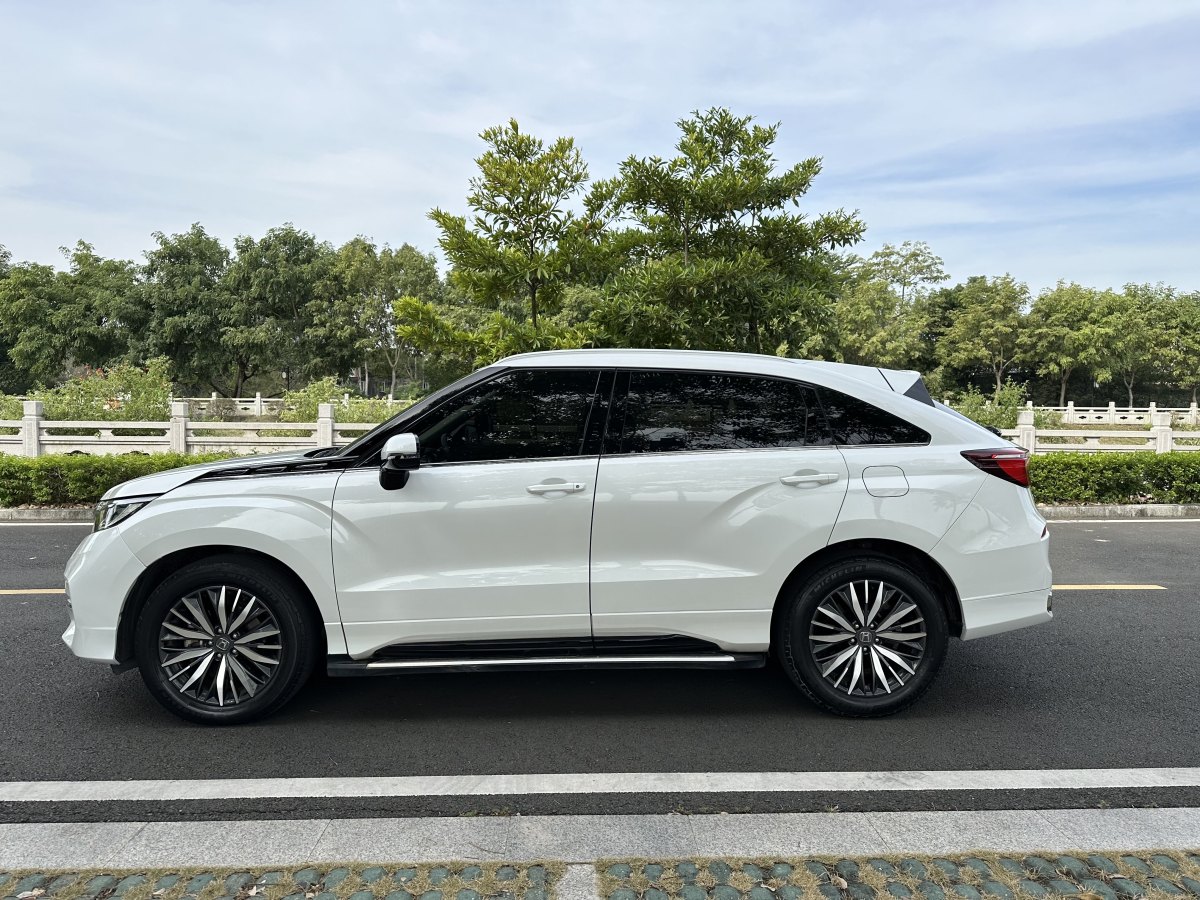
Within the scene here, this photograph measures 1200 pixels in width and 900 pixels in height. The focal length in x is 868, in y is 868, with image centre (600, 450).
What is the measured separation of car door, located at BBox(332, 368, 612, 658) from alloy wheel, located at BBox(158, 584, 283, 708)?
0.42 m

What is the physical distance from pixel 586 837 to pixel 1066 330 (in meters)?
55.5

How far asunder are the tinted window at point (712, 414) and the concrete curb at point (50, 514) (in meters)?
10.3

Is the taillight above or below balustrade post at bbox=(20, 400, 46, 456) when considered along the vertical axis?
below

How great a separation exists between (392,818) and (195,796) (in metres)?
0.83

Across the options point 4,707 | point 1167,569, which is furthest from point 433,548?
point 1167,569

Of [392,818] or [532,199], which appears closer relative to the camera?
[392,818]

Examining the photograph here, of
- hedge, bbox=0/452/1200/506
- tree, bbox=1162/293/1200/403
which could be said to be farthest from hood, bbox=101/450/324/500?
tree, bbox=1162/293/1200/403

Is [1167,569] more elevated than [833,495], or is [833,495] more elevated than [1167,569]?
[833,495]

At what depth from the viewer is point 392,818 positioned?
3.15 m

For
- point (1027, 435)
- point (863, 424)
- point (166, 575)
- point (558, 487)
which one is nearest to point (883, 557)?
point (863, 424)

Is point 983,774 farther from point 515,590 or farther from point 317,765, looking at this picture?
point 317,765

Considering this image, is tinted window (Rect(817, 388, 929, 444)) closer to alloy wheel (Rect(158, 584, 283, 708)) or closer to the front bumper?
alloy wheel (Rect(158, 584, 283, 708))

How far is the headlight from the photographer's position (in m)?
4.07

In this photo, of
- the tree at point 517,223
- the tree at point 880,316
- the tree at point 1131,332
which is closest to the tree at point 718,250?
the tree at point 517,223
